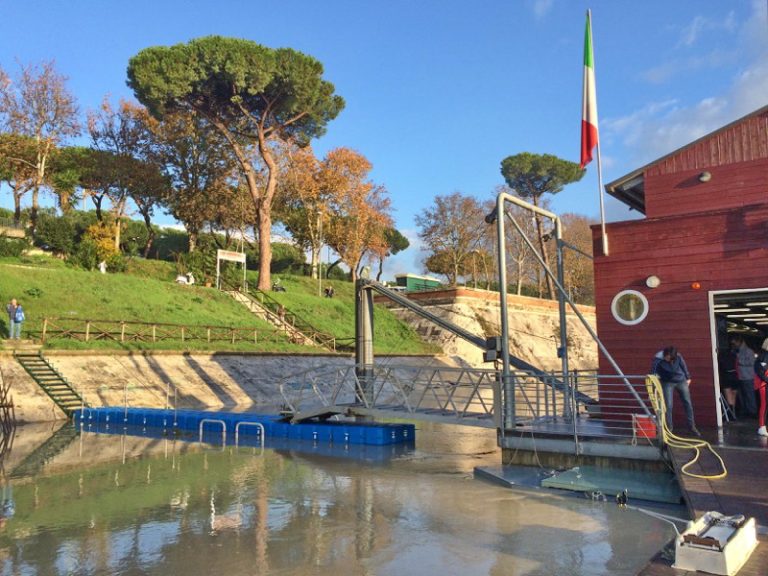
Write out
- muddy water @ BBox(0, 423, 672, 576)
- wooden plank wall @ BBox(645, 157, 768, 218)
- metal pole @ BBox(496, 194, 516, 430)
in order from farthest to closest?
1. wooden plank wall @ BBox(645, 157, 768, 218)
2. metal pole @ BBox(496, 194, 516, 430)
3. muddy water @ BBox(0, 423, 672, 576)

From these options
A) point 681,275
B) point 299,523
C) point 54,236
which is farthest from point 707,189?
point 54,236

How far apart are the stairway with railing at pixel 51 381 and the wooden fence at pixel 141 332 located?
1.21 m

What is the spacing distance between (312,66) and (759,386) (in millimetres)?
33564

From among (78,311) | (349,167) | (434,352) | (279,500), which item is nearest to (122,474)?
(279,500)

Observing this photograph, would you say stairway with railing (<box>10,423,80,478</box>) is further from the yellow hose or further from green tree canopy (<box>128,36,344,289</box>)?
green tree canopy (<box>128,36,344,289</box>)

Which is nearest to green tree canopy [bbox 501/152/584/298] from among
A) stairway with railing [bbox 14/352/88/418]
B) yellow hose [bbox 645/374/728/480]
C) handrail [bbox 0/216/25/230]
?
handrail [bbox 0/216/25/230]

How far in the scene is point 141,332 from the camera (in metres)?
24.1

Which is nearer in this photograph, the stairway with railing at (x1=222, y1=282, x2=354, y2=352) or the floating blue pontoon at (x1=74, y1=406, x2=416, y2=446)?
the floating blue pontoon at (x1=74, y1=406, x2=416, y2=446)

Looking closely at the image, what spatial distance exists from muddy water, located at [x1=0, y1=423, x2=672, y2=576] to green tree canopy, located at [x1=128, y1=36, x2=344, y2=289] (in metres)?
27.5

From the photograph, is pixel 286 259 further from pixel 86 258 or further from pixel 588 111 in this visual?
pixel 588 111

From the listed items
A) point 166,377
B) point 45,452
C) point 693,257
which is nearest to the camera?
point 693,257

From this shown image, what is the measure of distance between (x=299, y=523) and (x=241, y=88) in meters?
32.8

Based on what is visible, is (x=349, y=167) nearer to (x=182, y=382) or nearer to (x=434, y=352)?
(x=434, y=352)

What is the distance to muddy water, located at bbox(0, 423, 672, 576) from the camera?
5.89 metres
